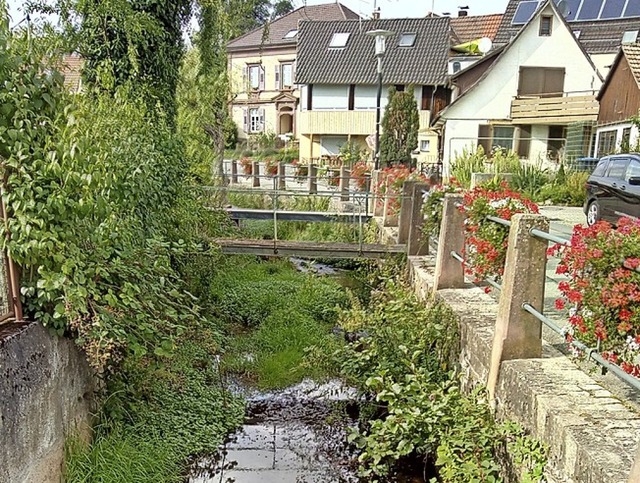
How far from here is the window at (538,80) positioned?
22423mm

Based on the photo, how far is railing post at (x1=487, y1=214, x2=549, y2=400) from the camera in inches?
142

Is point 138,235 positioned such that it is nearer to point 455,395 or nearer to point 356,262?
point 455,395

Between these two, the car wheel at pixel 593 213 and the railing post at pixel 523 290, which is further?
the car wheel at pixel 593 213

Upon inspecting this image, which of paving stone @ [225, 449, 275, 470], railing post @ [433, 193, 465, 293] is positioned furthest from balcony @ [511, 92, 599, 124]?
paving stone @ [225, 449, 275, 470]

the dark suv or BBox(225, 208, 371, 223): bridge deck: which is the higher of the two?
the dark suv

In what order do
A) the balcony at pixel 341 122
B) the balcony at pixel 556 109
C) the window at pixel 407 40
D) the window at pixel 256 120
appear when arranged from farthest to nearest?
1. the window at pixel 256 120
2. the window at pixel 407 40
3. the balcony at pixel 341 122
4. the balcony at pixel 556 109

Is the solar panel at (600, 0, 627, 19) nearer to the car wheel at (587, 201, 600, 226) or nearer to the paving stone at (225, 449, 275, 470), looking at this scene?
the car wheel at (587, 201, 600, 226)

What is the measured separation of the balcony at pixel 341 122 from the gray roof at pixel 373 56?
1.53 meters

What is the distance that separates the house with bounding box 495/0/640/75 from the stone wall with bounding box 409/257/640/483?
76.3 feet

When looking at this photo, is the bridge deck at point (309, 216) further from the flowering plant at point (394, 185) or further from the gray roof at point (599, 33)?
the gray roof at point (599, 33)

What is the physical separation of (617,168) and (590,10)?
1856 cm

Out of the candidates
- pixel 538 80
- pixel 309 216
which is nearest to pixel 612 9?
pixel 538 80

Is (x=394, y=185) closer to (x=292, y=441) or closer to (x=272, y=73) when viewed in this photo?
(x=292, y=441)

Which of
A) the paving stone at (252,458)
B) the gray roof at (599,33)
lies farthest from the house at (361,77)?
the paving stone at (252,458)
